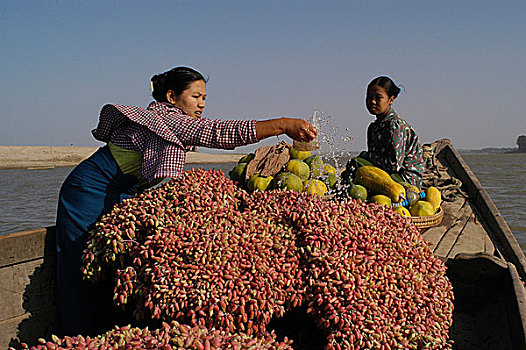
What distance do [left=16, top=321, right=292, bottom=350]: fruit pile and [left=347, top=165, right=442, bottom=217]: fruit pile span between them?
2.21 meters

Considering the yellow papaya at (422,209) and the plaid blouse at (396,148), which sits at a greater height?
the plaid blouse at (396,148)

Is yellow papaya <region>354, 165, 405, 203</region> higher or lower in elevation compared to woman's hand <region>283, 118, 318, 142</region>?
lower

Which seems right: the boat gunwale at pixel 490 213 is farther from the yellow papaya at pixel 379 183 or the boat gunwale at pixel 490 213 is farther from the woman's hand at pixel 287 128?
the woman's hand at pixel 287 128

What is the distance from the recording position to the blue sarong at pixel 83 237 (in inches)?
93.7

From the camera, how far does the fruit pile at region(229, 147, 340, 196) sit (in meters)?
3.15

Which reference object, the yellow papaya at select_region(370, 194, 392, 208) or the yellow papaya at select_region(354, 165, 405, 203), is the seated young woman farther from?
the yellow papaya at select_region(370, 194, 392, 208)

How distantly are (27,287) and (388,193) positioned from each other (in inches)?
119

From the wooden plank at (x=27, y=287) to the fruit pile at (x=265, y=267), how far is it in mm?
569

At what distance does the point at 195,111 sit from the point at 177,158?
566mm

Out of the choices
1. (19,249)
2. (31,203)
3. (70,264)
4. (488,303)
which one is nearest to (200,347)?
(70,264)

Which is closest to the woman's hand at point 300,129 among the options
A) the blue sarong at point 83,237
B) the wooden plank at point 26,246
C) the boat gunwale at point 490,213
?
the blue sarong at point 83,237

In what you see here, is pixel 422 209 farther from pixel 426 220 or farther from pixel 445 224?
pixel 445 224

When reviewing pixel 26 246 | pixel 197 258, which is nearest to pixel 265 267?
pixel 197 258

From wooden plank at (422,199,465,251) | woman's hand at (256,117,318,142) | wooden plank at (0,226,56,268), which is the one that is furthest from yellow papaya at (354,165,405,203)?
wooden plank at (0,226,56,268)
